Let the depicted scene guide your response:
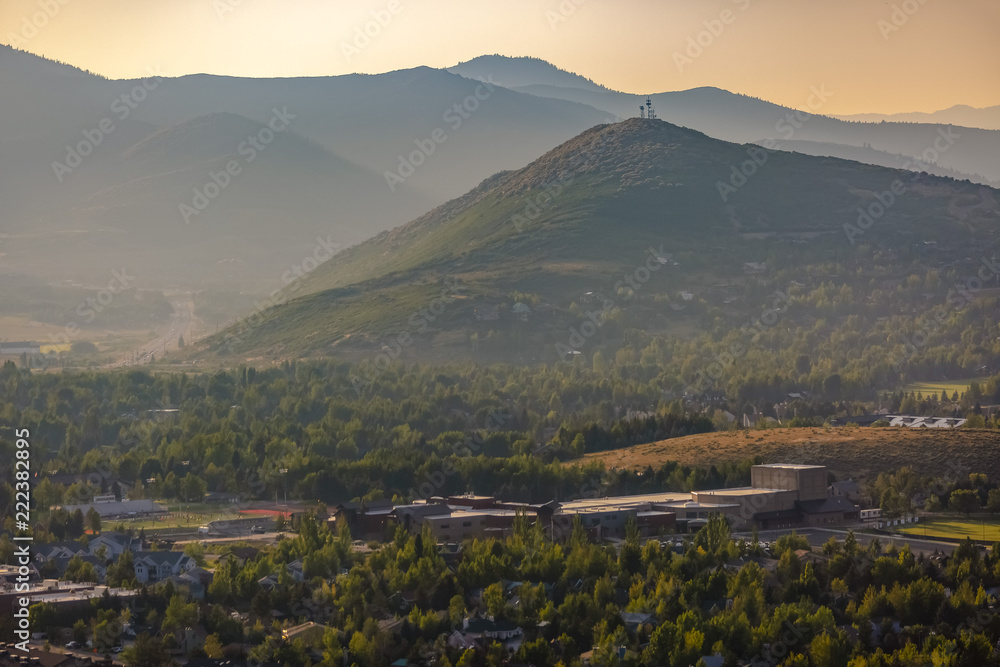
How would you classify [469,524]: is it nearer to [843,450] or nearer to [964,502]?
[964,502]

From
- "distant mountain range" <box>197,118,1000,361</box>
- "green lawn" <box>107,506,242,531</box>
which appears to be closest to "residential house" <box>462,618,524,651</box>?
"green lawn" <box>107,506,242,531</box>

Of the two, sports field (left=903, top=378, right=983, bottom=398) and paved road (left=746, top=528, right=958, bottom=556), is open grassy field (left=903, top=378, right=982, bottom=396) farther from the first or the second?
paved road (left=746, top=528, right=958, bottom=556)

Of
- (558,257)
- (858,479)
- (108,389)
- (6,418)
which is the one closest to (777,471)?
(858,479)

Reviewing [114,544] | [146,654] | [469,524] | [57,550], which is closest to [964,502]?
[469,524]

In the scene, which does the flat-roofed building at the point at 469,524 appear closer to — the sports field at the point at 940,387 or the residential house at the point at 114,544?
the residential house at the point at 114,544

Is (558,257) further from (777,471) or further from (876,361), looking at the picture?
(777,471)

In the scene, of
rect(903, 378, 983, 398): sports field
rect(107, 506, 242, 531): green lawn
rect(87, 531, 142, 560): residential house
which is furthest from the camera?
rect(903, 378, 983, 398): sports field
